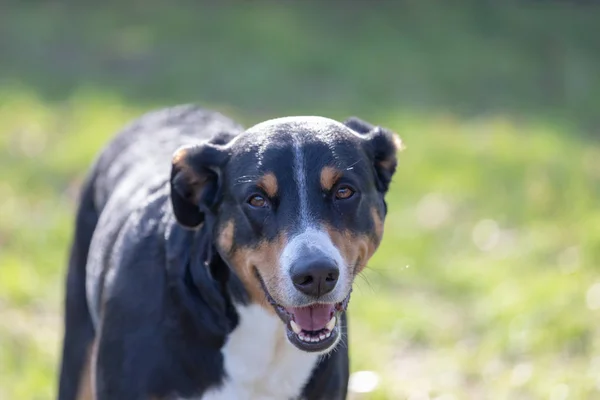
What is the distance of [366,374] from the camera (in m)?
5.37

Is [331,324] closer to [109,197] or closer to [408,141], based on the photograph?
[109,197]

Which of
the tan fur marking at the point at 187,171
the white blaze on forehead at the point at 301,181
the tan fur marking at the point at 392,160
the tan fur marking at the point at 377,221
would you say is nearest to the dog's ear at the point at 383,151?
the tan fur marking at the point at 392,160

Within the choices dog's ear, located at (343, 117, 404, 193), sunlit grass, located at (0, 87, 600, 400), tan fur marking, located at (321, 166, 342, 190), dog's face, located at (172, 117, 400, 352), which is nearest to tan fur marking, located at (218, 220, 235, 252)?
dog's face, located at (172, 117, 400, 352)

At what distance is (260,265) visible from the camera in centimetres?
338

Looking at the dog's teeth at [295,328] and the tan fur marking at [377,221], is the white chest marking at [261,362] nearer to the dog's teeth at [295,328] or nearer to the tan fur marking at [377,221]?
the dog's teeth at [295,328]

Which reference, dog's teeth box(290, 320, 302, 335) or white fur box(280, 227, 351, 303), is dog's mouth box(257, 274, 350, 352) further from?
white fur box(280, 227, 351, 303)

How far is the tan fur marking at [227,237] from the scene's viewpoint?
3.46m

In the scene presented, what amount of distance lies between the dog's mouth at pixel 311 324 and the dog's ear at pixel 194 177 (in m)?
0.37

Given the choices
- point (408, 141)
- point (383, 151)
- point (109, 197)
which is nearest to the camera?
point (383, 151)

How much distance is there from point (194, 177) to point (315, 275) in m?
0.64

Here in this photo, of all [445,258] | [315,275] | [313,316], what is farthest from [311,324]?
[445,258]

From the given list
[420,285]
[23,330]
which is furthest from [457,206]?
[23,330]

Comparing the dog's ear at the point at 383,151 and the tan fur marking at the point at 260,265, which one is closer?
the tan fur marking at the point at 260,265

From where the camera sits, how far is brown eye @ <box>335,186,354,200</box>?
11.3ft
